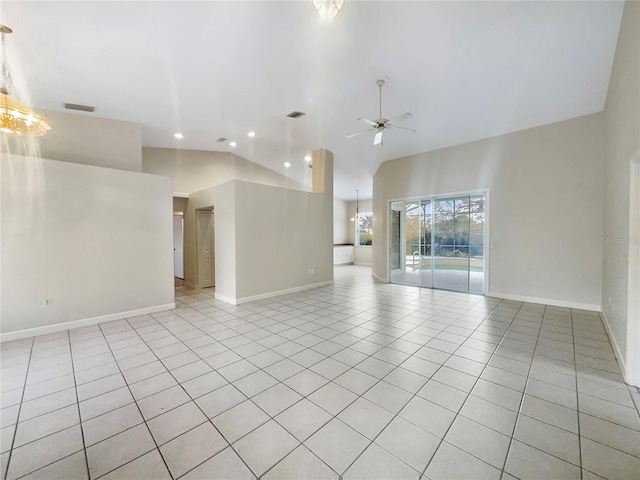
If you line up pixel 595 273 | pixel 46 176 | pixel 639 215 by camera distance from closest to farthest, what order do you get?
pixel 639 215 → pixel 46 176 → pixel 595 273

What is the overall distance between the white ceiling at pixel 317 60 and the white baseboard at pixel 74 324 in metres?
3.54

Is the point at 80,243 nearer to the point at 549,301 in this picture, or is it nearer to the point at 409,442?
the point at 409,442

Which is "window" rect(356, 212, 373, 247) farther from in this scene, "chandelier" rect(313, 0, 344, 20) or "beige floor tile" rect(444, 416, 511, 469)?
"chandelier" rect(313, 0, 344, 20)

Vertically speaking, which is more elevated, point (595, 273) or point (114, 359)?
A: point (595, 273)

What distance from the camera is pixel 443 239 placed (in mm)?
6422

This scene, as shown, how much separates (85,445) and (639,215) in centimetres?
490

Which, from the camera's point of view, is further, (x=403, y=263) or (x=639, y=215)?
(x=403, y=263)

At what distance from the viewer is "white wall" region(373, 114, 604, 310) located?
176 inches

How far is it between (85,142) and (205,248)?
3185mm

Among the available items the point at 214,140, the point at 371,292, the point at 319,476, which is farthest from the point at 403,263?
the point at 319,476

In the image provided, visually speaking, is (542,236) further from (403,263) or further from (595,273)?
(403,263)

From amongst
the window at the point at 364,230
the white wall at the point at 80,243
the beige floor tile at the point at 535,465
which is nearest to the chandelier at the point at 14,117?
the white wall at the point at 80,243

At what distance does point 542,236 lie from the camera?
4934mm

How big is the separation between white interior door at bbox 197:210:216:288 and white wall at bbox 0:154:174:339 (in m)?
1.82
